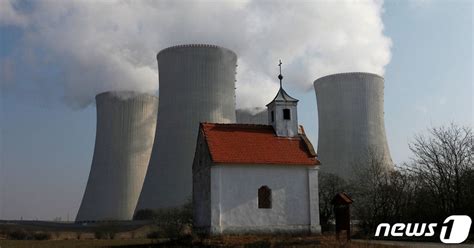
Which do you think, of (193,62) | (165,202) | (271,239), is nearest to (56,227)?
(165,202)

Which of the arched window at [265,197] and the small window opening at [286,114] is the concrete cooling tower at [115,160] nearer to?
the small window opening at [286,114]

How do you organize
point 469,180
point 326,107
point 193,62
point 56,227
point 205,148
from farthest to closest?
point 56,227, point 326,107, point 193,62, point 469,180, point 205,148

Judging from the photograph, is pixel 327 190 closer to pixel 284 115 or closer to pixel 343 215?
pixel 284 115

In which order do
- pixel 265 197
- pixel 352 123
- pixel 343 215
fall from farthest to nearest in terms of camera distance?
1. pixel 352 123
2. pixel 265 197
3. pixel 343 215

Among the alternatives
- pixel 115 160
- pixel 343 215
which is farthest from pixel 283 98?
pixel 115 160

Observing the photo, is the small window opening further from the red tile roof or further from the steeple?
the red tile roof

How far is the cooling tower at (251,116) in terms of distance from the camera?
42406 millimetres

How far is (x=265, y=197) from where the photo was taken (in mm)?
17172

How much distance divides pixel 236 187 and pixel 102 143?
19049 mm

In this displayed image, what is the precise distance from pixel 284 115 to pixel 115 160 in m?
17.5

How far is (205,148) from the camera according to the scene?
17.8 meters

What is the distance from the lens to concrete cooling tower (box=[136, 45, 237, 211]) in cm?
2930

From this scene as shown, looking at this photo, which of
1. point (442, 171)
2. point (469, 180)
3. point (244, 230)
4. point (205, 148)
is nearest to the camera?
point (244, 230)

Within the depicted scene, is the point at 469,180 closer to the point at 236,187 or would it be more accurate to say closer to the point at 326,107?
the point at 236,187
